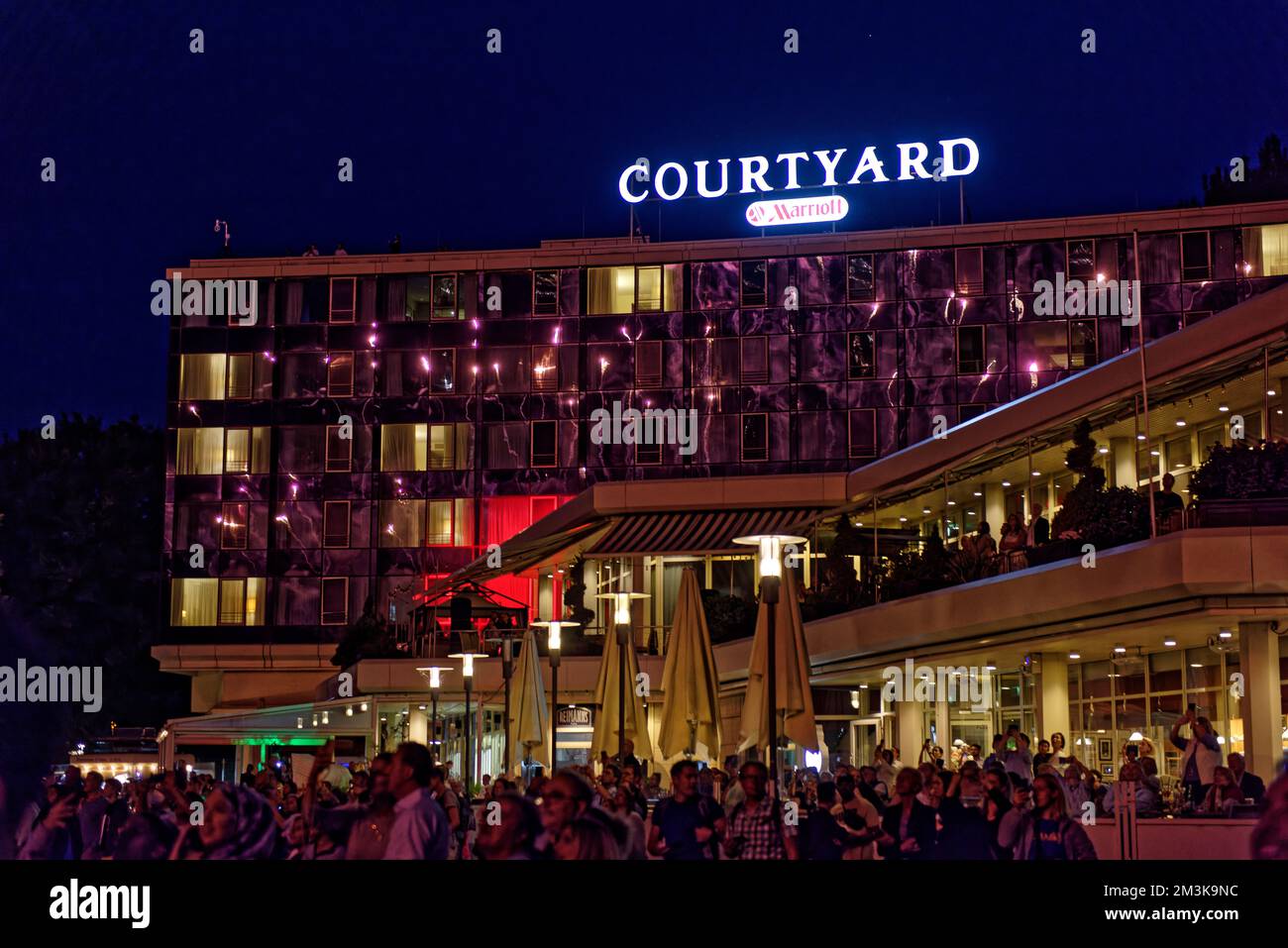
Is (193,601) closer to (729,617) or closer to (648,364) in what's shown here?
(648,364)

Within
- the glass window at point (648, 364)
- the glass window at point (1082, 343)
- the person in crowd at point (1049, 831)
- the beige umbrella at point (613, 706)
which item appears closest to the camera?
the person in crowd at point (1049, 831)

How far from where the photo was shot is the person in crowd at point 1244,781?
51.1 feet

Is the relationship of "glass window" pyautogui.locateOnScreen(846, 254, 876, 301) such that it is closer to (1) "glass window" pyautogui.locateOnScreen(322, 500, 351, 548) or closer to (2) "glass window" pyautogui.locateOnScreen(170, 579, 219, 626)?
(1) "glass window" pyautogui.locateOnScreen(322, 500, 351, 548)

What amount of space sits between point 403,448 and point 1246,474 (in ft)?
156

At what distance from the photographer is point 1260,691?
19.0m

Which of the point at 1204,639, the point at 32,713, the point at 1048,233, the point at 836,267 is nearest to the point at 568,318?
the point at 836,267

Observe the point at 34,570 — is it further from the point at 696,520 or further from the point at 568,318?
the point at 696,520

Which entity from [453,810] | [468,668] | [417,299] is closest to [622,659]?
[468,668]

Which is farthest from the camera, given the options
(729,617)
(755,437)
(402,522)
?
(402,522)

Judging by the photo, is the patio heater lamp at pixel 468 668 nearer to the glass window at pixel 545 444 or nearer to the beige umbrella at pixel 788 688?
the beige umbrella at pixel 788 688

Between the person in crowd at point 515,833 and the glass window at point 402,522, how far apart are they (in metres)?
54.8

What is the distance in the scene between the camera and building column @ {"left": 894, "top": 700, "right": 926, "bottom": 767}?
106ft

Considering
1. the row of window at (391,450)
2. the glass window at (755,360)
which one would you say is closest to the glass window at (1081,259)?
the glass window at (755,360)

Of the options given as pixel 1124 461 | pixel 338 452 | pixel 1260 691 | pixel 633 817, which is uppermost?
pixel 338 452
